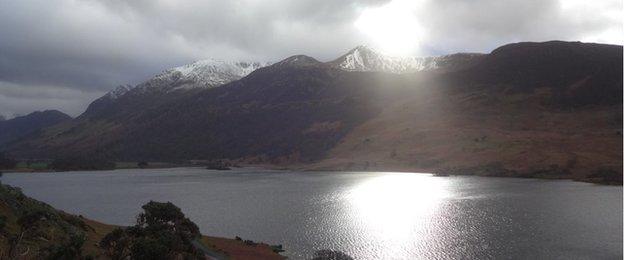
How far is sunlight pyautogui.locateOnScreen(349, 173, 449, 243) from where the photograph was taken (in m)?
79.7

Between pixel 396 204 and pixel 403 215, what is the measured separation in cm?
1676

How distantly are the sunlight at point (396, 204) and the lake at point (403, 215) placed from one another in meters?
0.20

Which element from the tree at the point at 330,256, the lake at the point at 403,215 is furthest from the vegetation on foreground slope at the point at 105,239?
the lake at the point at 403,215

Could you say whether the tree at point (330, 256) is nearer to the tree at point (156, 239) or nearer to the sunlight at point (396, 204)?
the tree at point (156, 239)

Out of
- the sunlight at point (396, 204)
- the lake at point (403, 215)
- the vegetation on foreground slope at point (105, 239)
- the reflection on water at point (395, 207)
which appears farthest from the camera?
the sunlight at point (396, 204)

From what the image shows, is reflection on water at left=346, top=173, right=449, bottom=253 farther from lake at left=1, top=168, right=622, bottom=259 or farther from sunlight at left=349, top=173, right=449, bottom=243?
lake at left=1, top=168, right=622, bottom=259

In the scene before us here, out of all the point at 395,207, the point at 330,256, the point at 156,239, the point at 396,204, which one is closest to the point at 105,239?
the point at 156,239

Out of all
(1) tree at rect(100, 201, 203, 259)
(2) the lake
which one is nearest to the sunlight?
(2) the lake

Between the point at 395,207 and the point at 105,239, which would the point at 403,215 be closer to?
the point at 395,207

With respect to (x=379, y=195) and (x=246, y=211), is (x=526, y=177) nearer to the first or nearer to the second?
(x=379, y=195)

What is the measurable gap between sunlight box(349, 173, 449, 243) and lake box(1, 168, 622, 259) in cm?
20

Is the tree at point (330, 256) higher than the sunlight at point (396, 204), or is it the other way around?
the sunlight at point (396, 204)

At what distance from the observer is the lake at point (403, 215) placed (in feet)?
208

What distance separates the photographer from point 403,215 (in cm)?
9394
